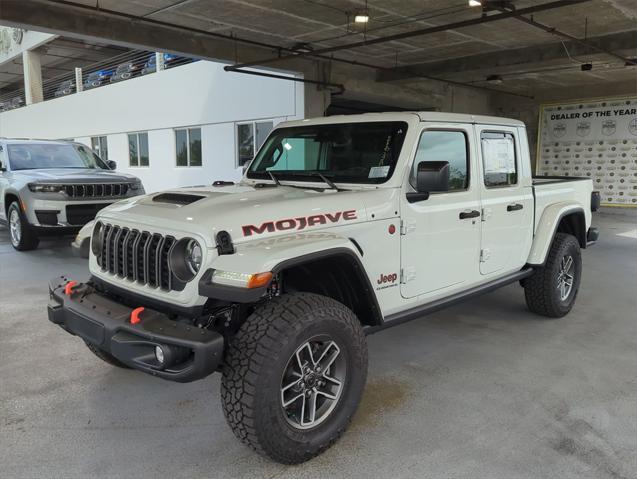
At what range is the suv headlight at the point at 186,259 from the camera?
261cm

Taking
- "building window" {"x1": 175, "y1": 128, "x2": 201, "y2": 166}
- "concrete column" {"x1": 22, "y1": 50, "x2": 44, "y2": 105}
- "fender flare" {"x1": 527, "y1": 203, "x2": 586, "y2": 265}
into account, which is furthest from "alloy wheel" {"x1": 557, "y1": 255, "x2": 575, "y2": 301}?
"concrete column" {"x1": 22, "y1": 50, "x2": 44, "y2": 105}

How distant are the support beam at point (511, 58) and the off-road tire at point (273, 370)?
9.71m

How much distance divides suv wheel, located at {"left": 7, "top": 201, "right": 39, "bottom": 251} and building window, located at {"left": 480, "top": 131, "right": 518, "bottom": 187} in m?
6.79

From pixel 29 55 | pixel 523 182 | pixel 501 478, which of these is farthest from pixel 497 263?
pixel 29 55

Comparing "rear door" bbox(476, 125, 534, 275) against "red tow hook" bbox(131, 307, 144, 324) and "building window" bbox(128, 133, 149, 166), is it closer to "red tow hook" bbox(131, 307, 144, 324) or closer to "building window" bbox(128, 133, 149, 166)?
"red tow hook" bbox(131, 307, 144, 324)

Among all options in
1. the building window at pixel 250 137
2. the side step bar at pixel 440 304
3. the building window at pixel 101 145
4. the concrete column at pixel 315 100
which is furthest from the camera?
the building window at pixel 101 145

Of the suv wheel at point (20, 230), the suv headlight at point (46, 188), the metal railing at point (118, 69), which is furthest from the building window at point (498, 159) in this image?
the metal railing at point (118, 69)

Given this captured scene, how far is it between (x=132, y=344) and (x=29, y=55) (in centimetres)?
2640

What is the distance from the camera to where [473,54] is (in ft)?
37.8

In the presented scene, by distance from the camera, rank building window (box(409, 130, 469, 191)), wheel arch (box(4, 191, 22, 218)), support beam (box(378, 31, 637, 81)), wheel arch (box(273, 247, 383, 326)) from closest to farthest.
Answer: wheel arch (box(273, 247, 383, 326))
building window (box(409, 130, 469, 191))
wheel arch (box(4, 191, 22, 218))
support beam (box(378, 31, 637, 81))

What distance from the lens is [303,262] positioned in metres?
2.60

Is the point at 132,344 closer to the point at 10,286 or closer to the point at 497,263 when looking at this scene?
the point at 497,263

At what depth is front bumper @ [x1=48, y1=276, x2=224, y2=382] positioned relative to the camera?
7.64ft

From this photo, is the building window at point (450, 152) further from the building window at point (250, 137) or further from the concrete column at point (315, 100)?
the building window at point (250, 137)
